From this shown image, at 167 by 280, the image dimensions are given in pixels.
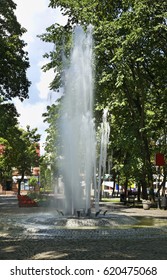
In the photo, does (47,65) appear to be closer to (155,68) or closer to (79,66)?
(155,68)

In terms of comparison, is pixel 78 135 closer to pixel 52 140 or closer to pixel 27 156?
pixel 52 140

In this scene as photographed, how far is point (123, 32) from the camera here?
24547 millimetres

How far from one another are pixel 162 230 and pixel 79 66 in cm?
943

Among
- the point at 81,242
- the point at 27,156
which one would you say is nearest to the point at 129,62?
the point at 81,242

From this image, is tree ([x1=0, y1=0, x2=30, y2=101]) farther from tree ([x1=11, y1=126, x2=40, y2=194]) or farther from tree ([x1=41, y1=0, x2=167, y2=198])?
tree ([x1=11, y1=126, x2=40, y2=194])

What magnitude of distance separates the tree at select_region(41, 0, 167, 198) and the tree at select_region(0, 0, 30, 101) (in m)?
2.05

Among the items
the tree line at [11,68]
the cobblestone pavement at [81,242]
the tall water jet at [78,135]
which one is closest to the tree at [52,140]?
the tree line at [11,68]

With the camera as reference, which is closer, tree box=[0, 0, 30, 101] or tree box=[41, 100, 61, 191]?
tree box=[0, 0, 30, 101]

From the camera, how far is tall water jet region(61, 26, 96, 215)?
18750 millimetres

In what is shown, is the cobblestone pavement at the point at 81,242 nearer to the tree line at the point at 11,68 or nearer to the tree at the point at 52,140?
the tree line at the point at 11,68

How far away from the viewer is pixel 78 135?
19.7 meters

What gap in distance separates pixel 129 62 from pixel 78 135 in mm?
Answer: 9253

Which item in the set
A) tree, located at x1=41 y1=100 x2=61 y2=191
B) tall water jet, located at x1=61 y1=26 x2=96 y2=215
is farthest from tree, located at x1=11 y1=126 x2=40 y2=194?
tall water jet, located at x1=61 y1=26 x2=96 y2=215

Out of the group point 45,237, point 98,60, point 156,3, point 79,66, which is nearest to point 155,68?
point 98,60
